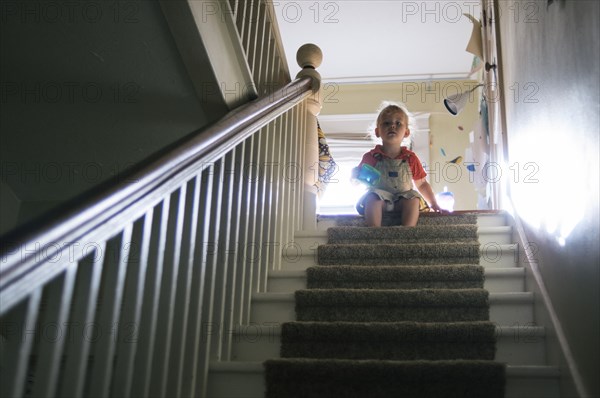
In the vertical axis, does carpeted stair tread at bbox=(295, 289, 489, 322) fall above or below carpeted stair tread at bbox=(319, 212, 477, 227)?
below

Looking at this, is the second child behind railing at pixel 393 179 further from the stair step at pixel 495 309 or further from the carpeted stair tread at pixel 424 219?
the stair step at pixel 495 309

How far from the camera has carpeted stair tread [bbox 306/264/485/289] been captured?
7.29ft

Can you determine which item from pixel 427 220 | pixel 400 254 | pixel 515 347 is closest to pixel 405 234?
pixel 400 254

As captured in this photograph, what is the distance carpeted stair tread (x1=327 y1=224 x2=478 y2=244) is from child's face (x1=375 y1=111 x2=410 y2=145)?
2.59ft

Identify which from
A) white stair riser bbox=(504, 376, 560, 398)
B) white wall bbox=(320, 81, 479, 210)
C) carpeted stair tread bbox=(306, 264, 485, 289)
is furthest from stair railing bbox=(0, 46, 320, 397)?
white wall bbox=(320, 81, 479, 210)

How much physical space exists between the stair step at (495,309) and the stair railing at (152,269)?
7 cm

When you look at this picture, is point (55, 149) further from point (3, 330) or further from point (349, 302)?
point (349, 302)

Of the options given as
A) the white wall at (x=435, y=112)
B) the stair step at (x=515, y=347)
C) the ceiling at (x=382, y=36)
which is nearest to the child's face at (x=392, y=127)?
the stair step at (x=515, y=347)

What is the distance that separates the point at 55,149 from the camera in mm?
2270

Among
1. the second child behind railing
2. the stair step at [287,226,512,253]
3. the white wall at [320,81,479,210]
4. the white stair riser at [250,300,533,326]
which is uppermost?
the white wall at [320,81,479,210]

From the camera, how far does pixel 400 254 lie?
2.45m

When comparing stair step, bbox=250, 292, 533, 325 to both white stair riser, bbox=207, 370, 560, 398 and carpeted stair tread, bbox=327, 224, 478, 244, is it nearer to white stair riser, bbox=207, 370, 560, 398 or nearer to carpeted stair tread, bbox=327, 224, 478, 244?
white stair riser, bbox=207, 370, 560, 398

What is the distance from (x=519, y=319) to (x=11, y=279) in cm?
173

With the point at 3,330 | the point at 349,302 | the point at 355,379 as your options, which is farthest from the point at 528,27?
the point at 3,330
